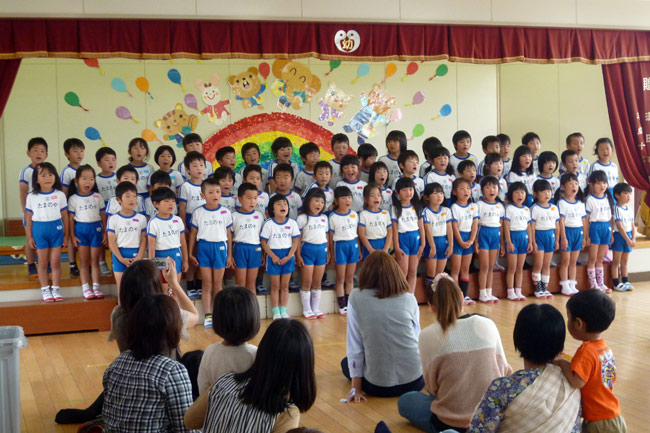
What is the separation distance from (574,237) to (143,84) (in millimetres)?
5119

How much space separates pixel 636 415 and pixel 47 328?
13.6 feet

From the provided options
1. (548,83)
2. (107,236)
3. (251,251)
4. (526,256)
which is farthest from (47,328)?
(548,83)

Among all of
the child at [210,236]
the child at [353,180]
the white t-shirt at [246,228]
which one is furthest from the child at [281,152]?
the child at [210,236]

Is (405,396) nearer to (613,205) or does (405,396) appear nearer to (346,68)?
(613,205)

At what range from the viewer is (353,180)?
6.29 metres

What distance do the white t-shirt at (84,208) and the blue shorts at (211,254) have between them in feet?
2.94

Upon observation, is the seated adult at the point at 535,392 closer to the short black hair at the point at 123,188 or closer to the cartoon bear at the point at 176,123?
the short black hair at the point at 123,188

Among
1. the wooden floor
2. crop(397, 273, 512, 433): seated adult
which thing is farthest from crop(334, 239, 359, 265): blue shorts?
crop(397, 273, 512, 433): seated adult

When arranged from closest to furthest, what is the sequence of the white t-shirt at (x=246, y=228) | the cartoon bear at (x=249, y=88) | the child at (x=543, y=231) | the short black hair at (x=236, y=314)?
the short black hair at (x=236, y=314) → the white t-shirt at (x=246, y=228) → the child at (x=543, y=231) → the cartoon bear at (x=249, y=88)

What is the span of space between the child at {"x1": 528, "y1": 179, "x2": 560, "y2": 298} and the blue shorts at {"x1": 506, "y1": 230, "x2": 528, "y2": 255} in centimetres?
14

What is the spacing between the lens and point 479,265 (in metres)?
6.49

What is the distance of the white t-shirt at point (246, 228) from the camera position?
5.70 meters

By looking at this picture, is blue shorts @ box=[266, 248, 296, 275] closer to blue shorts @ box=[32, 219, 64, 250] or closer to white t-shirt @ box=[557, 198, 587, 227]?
blue shorts @ box=[32, 219, 64, 250]

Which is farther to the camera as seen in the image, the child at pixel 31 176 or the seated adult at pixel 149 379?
the child at pixel 31 176
